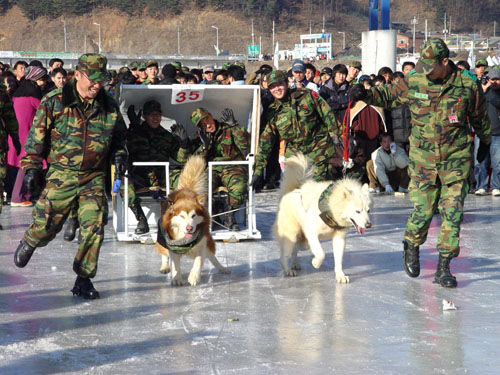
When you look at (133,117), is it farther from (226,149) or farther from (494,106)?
(494,106)

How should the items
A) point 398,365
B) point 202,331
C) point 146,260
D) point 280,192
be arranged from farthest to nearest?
1. point 146,260
2. point 280,192
3. point 202,331
4. point 398,365

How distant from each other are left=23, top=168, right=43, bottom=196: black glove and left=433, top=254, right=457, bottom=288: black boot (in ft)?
10.6

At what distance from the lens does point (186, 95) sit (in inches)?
343

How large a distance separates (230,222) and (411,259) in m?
2.77

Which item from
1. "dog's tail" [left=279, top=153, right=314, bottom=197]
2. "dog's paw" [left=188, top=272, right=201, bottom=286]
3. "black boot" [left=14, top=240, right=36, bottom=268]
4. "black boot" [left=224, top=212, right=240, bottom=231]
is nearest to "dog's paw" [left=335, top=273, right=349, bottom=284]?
"dog's tail" [left=279, top=153, right=314, bottom=197]

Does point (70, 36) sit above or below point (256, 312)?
above

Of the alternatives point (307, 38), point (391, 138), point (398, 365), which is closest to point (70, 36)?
point (307, 38)

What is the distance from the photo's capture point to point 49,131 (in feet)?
18.8

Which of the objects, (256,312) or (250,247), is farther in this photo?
(250,247)

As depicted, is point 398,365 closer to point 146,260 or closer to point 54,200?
point 54,200

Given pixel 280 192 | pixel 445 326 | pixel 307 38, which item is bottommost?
pixel 445 326

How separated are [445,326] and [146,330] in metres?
1.99

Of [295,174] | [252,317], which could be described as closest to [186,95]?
[295,174]

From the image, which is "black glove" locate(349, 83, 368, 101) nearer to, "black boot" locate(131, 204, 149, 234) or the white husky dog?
the white husky dog
